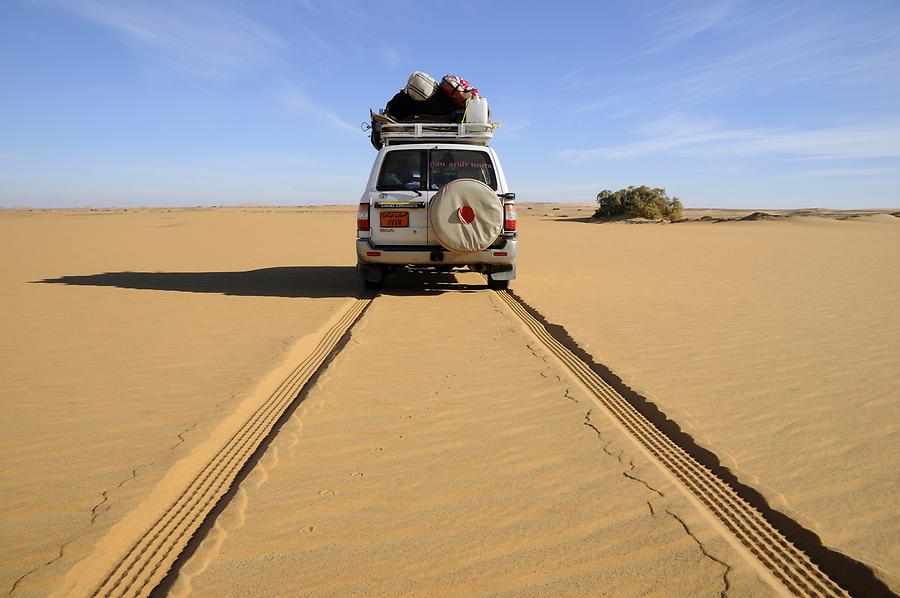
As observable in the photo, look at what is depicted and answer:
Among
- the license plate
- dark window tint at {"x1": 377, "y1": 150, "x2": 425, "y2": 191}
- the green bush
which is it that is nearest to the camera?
the license plate

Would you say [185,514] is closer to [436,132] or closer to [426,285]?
[436,132]

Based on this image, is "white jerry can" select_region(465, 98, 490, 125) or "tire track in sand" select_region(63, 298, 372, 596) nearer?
"tire track in sand" select_region(63, 298, 372, 596)

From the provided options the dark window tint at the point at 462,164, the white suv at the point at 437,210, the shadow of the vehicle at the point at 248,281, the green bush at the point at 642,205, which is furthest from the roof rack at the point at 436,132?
the green bush at the point at 642,205

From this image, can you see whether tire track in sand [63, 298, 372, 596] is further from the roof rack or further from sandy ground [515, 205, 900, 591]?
the roof rack

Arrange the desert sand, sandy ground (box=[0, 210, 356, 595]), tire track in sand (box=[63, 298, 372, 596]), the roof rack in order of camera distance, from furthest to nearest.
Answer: the roof rack
sandy ground (box=[0, 210, 356, 595])
the desert sand
tire track in sand (box=[63, 298, 372, 596])

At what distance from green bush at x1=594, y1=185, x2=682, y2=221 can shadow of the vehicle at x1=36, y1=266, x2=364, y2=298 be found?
29169mm

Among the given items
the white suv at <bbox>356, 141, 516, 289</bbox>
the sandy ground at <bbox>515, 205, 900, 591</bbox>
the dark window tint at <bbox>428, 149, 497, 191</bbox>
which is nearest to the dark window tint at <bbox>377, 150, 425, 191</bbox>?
the white suv at <bbox>356, 141, 516, 289</bbox>

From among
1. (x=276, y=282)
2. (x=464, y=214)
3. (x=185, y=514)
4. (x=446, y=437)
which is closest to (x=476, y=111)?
(x=464, y=214)

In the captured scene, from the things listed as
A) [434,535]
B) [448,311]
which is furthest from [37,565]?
[448,311]

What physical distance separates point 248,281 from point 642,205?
105 ft

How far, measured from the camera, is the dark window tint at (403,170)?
28.2 ft

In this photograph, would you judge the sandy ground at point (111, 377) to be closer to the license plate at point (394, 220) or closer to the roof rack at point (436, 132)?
the license plate at point (394, 220)

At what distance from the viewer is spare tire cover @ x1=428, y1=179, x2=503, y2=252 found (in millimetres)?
7926

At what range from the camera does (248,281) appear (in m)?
11.2
